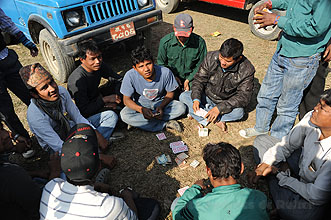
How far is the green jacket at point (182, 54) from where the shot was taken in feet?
13.9

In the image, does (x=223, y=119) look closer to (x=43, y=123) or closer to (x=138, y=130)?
(x=138, y=130)

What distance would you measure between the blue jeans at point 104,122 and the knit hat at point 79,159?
69.0 inches

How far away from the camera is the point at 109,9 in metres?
4.61

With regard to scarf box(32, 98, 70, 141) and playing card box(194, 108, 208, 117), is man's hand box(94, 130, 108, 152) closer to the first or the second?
scarf box(32, 98, 70, 141)

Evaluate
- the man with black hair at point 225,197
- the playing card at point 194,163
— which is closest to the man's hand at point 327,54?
the man with black hair at point 225,197

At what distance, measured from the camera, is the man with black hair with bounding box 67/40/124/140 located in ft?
11.7

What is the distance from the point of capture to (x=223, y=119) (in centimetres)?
392

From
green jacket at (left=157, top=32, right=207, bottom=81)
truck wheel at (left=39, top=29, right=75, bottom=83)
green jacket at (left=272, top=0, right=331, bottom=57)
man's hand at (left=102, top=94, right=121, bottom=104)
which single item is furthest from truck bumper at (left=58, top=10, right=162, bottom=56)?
green jacket at (left=272, top=0, right=331, bottom=57)

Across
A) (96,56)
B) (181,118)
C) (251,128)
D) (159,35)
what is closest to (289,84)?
(251,128)

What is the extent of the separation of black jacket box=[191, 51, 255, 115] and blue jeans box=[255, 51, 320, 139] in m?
0.30

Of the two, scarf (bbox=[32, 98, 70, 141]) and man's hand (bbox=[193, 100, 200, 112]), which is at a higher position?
scarf (bbox=[32, 98, 70, 141])

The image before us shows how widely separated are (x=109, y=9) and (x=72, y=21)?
0.80 metres

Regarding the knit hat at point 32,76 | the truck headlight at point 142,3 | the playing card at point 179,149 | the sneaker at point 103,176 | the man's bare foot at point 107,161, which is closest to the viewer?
the knit hat at point 32,76

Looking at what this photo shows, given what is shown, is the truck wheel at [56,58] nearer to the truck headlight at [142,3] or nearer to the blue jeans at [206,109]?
the truck headlight at [142,3]
